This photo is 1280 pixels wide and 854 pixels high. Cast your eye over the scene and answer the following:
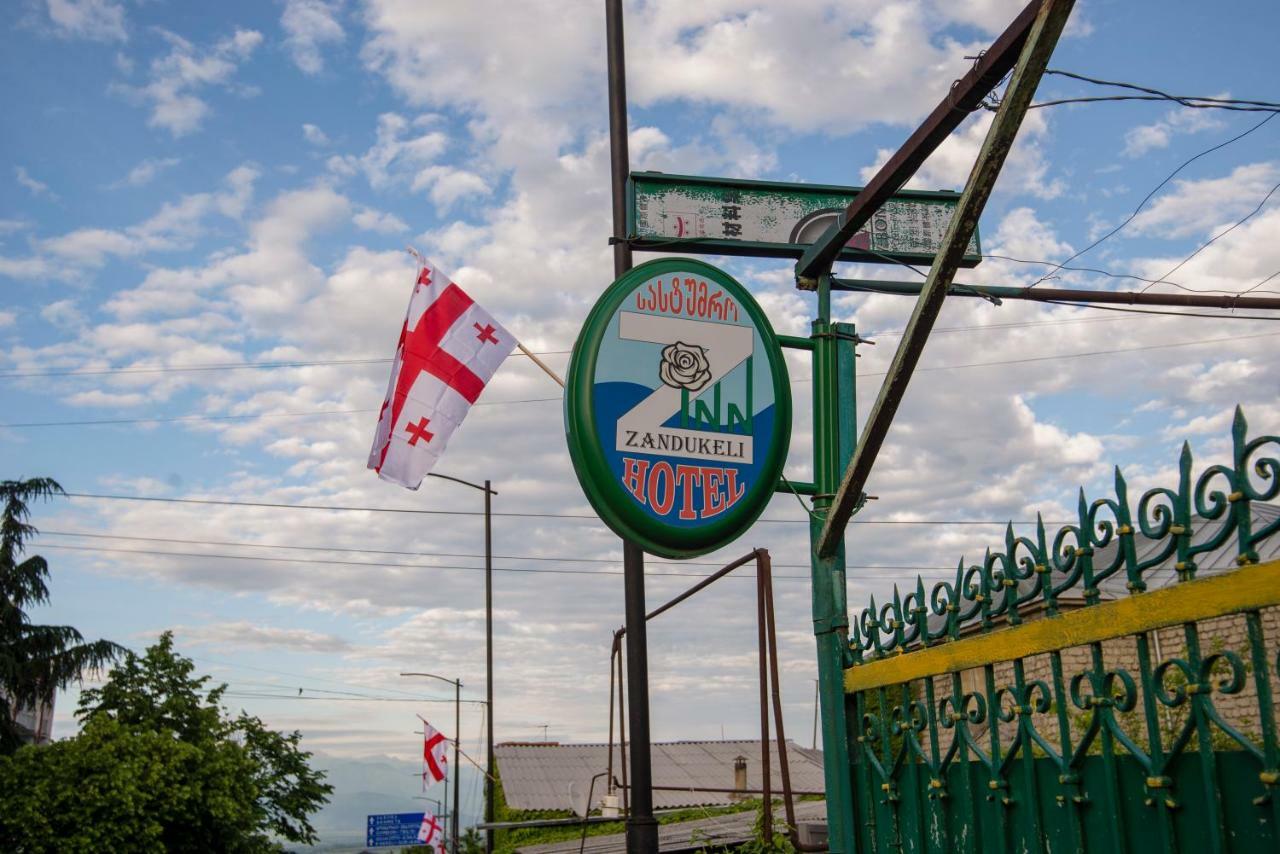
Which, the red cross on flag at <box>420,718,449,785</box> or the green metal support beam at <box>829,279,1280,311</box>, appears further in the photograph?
the red cross on flag at <box>420,718,449,785</box>

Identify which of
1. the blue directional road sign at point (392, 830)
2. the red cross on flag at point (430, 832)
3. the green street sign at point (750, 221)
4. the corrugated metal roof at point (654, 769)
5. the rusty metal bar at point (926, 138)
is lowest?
the blue directional road sign at point (392, 830)

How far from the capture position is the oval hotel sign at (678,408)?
509cm

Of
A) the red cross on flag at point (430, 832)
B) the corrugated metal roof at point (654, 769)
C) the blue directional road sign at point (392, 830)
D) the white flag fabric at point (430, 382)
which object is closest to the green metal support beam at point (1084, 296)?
the white flag fabric at point (430, 382)

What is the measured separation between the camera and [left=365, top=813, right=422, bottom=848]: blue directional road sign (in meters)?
51.6

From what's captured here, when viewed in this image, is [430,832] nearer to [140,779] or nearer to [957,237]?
[140,779]

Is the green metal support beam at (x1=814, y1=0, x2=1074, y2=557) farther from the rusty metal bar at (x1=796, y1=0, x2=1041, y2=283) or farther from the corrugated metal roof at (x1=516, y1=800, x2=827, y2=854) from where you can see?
the corrugated metal roof at (x1=516, y1=800, x2=827, y2=854)

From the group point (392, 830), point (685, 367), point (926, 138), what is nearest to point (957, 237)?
point (926, 138)

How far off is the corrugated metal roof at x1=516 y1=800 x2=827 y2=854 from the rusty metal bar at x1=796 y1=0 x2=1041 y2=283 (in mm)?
7706

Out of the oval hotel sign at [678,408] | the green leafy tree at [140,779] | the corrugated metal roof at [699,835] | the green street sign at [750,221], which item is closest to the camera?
the oval hotel sign at [678,408]

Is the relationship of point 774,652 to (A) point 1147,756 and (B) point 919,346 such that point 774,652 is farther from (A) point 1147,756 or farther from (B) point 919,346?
(A) point 1147,756

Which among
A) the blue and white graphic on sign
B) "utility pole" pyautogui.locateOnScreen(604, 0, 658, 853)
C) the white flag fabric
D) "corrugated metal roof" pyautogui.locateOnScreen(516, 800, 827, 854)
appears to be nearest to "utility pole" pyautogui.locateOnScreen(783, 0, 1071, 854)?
the blue and white graphic on sign

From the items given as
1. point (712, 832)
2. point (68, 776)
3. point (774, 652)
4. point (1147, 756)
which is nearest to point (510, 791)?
point (68, 776)

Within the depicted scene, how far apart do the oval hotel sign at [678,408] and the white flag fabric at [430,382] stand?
4634 millimetres

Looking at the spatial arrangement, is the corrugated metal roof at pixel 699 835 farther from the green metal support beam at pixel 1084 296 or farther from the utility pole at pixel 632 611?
the green metal support beam at pixel 1084 296
